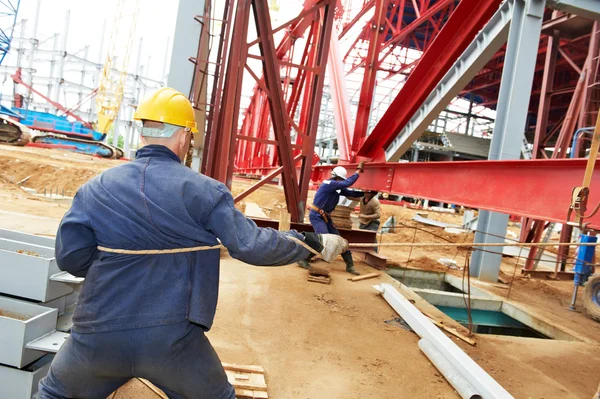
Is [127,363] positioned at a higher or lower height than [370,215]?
lower

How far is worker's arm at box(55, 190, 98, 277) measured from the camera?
1929 millimetres

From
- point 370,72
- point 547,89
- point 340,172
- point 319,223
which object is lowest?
point 319,223

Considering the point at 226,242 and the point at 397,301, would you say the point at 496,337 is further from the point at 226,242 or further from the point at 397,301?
the point at 226,242

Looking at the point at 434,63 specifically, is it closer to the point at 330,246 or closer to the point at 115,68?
the point at 330,246

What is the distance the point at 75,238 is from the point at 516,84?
7570mm

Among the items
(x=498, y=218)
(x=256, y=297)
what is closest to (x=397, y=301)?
(x=256, y=297)

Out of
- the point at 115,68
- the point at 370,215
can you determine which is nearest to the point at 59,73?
the point at 115,68

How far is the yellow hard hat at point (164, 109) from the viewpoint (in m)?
2.09

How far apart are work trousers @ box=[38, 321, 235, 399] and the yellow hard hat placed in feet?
3.28

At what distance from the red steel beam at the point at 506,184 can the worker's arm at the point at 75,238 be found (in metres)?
3.40

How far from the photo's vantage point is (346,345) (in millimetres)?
4438

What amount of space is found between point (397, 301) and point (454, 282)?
4802 mm

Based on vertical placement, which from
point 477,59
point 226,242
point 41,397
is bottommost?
point 41,397

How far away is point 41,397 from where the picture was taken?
1.93 metres
